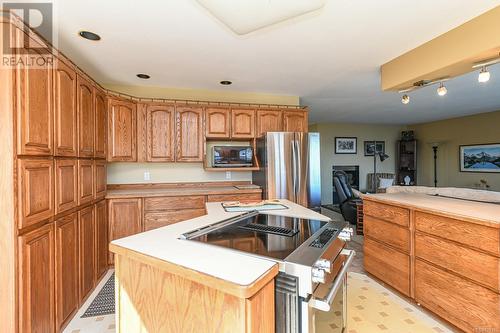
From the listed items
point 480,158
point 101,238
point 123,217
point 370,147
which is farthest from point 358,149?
point 101,238

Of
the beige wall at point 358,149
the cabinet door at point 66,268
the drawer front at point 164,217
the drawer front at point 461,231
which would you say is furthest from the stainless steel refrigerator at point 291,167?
the beige wall at point 358,149

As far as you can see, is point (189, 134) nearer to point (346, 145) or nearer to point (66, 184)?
point (66, 184)

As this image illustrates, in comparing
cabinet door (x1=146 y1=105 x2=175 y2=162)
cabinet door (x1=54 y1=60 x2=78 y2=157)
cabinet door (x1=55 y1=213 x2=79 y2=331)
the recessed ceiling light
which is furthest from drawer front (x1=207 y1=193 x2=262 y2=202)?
the recessed ceiling light

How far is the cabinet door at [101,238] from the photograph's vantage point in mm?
2594

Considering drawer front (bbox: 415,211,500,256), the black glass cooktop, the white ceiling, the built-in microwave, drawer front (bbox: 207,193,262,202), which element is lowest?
drawer front (bbox: 415,211,500,256)

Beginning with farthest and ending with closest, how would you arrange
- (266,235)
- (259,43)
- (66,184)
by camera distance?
(259,43), (66,184), (266,235)

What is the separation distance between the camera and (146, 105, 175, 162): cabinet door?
3.40 metres

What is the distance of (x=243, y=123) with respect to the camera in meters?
3.75

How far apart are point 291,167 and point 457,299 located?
2.16 metres

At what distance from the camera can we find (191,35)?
213 cm

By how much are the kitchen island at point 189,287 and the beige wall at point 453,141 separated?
7.46 m

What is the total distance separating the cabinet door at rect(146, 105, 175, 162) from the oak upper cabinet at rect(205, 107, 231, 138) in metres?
0.49

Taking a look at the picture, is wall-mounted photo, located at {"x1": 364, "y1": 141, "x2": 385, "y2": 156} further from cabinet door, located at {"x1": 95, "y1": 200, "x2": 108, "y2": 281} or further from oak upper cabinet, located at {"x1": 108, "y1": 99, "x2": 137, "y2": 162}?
cabinet door, located at {"x1": 95, "y1": 200, "x2": 108, "y2": 281}

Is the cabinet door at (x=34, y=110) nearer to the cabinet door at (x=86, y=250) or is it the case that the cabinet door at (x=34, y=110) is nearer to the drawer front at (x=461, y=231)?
the cabinet door at (x=86, y=250)
